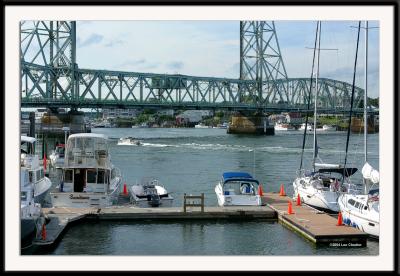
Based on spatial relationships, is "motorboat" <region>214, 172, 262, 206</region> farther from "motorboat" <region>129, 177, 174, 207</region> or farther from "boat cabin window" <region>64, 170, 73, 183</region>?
"boat cabin window" <region>64, 170, 73, 183</region>

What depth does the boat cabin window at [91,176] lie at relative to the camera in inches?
1003

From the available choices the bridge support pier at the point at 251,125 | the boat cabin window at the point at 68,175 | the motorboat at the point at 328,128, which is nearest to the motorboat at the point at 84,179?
the boat cabin window at the point at 68,175

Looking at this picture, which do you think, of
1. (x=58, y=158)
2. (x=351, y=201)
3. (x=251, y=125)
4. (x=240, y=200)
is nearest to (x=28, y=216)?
(x=240, y=200)

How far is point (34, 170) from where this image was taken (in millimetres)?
24219

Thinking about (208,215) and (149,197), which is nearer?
(208,215)

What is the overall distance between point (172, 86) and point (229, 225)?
314 ft

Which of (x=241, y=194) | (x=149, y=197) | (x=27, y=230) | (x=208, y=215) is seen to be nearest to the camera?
(x=27, y=230)

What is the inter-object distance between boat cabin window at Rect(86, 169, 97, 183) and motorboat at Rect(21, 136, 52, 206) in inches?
81.1

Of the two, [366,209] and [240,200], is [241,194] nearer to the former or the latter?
[240,200]

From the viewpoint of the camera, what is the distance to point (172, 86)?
386 feet

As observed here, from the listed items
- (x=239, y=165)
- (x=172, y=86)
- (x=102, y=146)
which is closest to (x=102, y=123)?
(x=172, y=86)

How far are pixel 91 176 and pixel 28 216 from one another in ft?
24.9

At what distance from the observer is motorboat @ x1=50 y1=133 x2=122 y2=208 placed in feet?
80.3

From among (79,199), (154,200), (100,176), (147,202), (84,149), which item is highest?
(84,149)
